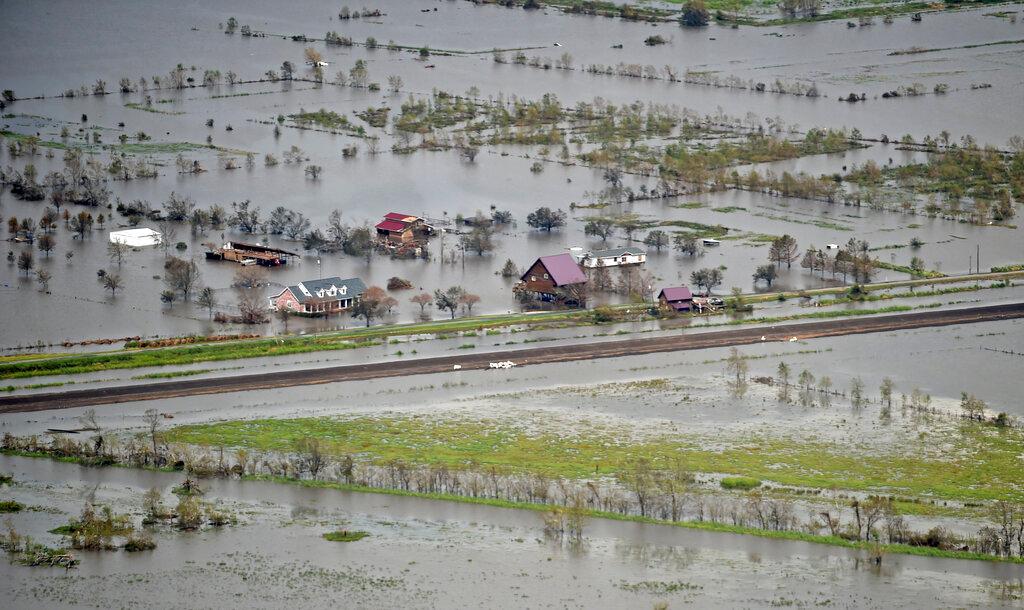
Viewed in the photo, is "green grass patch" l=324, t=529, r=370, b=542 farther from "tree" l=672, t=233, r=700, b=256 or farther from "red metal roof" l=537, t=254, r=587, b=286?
"tree" l=672, t=233, r=700, b=256

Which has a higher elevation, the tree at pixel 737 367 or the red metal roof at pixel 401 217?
the red metal roof at pixel 401 217

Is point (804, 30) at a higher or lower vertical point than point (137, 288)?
higher

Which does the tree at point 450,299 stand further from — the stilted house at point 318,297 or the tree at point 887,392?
the tree at point 887,392

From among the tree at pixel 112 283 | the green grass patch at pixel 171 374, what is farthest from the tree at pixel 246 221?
the green grass patch at pixel 171 374

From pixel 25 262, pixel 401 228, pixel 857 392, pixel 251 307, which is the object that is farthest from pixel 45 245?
pixel 857 392

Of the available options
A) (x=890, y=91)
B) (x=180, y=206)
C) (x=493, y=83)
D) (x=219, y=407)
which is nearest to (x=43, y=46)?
(x=493, y=83)

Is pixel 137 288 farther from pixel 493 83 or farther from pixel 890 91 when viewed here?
pixel 890 91

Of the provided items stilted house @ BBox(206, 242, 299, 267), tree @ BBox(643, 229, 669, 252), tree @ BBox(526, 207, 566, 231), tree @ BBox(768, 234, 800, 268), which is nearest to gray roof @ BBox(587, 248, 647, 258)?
tree @ BBox(643, 229, 669, 252)
